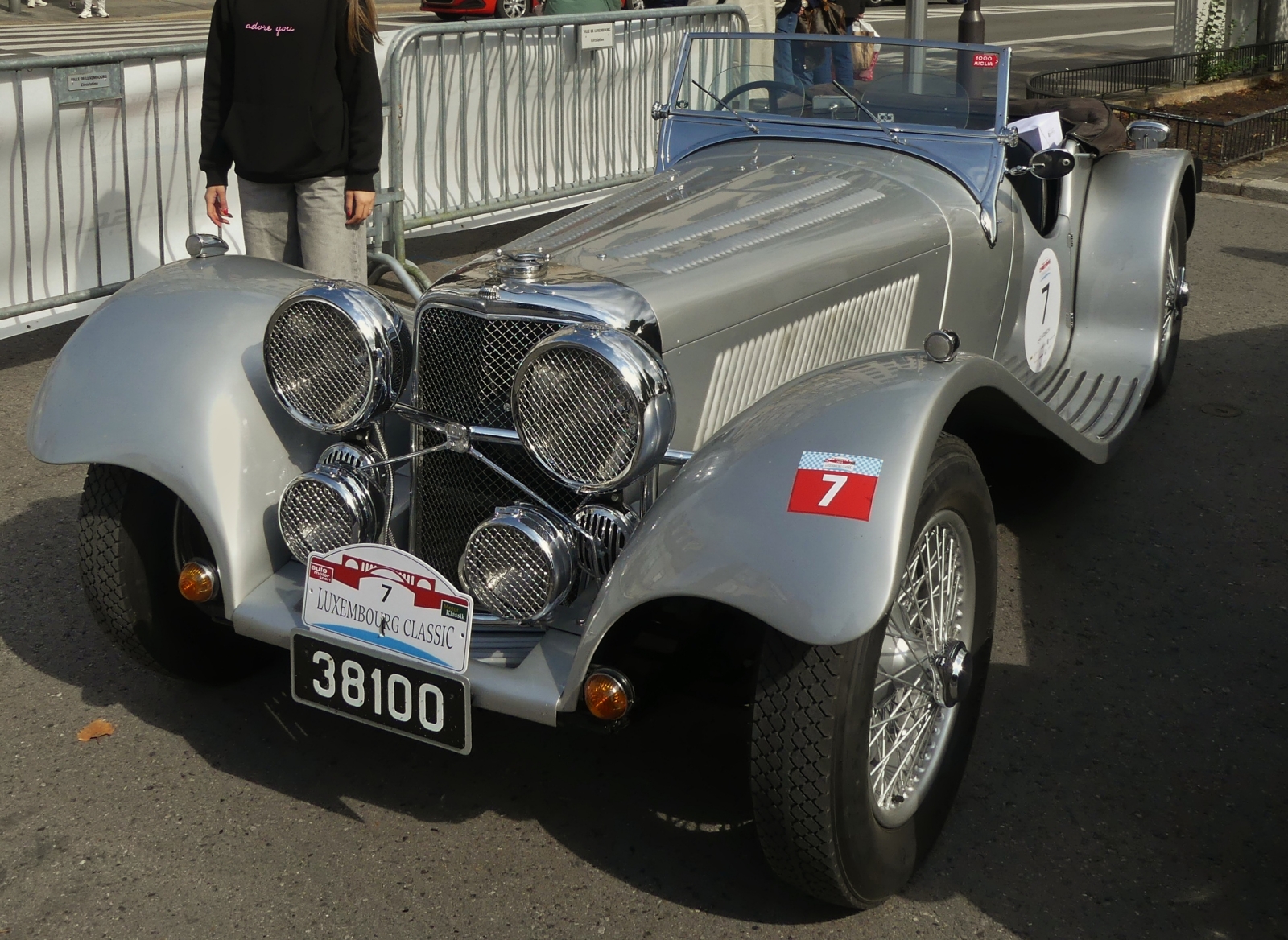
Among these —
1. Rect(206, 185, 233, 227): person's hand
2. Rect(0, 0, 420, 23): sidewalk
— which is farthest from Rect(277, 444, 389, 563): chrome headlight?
Rect(0, 0, 420, 23): sidewalk

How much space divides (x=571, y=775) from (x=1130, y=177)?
129 inches

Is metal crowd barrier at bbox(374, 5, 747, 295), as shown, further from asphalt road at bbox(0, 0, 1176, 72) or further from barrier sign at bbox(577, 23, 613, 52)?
asphalt road at bbox(0, 0, 1176, 72)

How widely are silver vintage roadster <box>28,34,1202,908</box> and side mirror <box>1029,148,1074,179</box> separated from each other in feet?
1.32

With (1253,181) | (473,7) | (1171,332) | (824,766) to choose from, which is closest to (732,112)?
(1171,332)

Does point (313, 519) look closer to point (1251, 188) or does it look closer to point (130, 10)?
point (1251, 188)

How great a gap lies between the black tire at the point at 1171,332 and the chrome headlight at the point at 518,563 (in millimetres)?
3359

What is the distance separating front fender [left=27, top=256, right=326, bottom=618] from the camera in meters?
2.95

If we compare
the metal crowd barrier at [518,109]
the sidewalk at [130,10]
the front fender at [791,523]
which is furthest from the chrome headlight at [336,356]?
the sidewalk at [130,10]

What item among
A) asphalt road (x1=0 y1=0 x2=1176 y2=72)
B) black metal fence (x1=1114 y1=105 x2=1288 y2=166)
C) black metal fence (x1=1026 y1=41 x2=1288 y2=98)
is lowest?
black metal fence (x1=1114 y1=105 x2=1288 y2=166)

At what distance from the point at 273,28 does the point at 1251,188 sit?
292 inches

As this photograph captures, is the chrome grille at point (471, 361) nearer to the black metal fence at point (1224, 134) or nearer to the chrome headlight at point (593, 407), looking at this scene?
the chrome headlight at point (593, 407)

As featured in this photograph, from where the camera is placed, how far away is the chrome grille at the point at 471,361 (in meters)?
2.76

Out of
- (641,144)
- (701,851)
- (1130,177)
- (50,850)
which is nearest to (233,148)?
(50,850)

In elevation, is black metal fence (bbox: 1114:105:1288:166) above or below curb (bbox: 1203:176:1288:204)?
above
